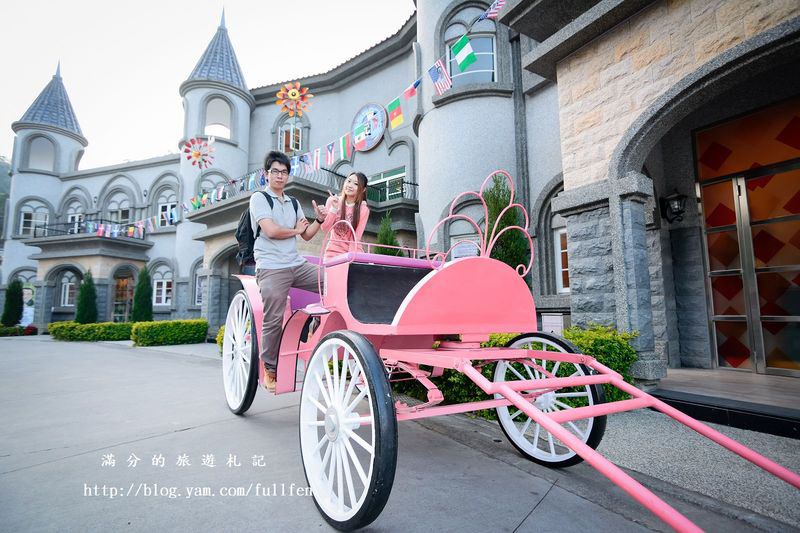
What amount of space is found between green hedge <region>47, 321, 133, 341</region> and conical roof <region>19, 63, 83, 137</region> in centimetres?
1454

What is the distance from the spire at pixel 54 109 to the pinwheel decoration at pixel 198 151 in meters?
11.8

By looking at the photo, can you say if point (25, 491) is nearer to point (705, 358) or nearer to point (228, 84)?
point (705, 358)

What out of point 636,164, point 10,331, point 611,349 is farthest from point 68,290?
point 636,164

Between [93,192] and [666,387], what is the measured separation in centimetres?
2813

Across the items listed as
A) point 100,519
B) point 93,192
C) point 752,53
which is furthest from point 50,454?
point 93,192

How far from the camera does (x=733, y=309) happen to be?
5.97 meters

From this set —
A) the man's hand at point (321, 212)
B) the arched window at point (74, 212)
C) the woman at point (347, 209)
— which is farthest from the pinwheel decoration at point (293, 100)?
the arched window at point (74, 212)

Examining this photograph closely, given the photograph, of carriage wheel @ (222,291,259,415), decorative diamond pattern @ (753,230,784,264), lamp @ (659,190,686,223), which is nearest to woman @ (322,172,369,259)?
carriage wheel @ (222,291,259,415)

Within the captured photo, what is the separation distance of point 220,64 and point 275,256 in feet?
64.8

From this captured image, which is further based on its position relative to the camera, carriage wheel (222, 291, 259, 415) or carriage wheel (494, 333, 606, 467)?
carriage wheel (222, 291, 259, 415)

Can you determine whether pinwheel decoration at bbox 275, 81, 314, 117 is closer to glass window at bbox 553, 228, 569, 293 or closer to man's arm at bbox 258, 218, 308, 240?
glass window at bbox 553, 228, 569, 293

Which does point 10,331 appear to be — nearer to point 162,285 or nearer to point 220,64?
point 162,285

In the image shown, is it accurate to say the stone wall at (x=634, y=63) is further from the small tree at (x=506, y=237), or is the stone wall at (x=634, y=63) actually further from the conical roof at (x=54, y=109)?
the conical roof at (x=54, y=109)

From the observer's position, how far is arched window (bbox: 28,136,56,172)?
23.3 metres
